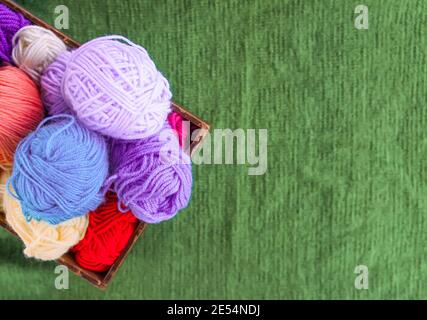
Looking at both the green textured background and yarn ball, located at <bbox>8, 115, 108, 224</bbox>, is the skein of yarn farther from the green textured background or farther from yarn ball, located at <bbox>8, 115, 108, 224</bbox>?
the green textured background

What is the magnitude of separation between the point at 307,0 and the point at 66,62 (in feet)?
1.44

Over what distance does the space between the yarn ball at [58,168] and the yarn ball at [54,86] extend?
0.09 ft

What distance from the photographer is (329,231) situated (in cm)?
87

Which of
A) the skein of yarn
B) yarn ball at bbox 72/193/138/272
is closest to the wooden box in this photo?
yarn ball at bbox 72/193/138/272

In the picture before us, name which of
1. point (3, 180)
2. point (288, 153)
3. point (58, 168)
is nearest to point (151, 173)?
point (58, 168)

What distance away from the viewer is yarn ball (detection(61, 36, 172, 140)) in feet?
1.71

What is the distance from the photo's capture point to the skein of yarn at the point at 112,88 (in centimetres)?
52

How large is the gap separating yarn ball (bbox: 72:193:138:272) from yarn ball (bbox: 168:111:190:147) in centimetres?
11

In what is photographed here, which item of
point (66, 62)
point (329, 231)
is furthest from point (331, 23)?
point (66, 62)

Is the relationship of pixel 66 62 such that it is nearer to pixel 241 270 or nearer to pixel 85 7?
pixel 85 7

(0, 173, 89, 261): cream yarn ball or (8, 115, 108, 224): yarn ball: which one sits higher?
(8, 115, 108, 224): yarn ball

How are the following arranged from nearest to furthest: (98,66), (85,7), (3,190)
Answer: (98,66) < (3,190) < (85,7)

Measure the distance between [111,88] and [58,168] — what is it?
0.32 feet
